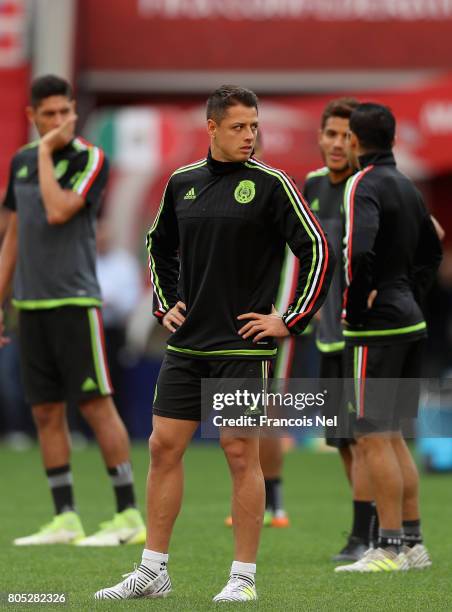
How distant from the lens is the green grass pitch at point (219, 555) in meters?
6.00

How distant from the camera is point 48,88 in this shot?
811 centimetres

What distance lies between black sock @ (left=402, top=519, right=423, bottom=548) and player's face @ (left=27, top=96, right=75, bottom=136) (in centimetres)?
303

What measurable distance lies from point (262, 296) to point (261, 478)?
0.77 meters

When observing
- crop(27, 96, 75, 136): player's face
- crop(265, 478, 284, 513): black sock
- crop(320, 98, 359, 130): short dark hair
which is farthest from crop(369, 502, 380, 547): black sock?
crop(27, 96, 75, 136): player's face

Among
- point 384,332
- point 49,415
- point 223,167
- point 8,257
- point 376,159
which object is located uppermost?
point 376,159

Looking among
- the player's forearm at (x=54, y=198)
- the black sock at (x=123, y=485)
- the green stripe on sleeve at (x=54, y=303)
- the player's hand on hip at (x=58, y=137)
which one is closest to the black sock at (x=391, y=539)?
the black sock at (x=123, y=485)

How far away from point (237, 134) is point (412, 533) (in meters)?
2.46

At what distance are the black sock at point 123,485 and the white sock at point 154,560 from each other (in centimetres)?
212

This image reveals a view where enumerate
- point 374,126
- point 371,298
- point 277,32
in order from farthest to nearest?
point 277,32 < point 374,126 < point 371,298

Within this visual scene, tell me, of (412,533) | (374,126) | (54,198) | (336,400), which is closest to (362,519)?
(412,533)

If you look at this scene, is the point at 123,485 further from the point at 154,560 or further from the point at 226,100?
the point at 226,100

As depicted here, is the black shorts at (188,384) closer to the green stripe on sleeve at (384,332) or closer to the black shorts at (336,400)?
the black shorts at (336,400)

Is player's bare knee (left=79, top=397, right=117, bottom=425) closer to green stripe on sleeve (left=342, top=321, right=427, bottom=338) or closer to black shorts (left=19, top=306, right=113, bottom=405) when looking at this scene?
Answer: black shorts (left=19, top=306, right=113, bottom=405)

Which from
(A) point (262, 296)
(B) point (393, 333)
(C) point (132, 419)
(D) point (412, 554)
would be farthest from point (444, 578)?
(C) point (132, 419)
